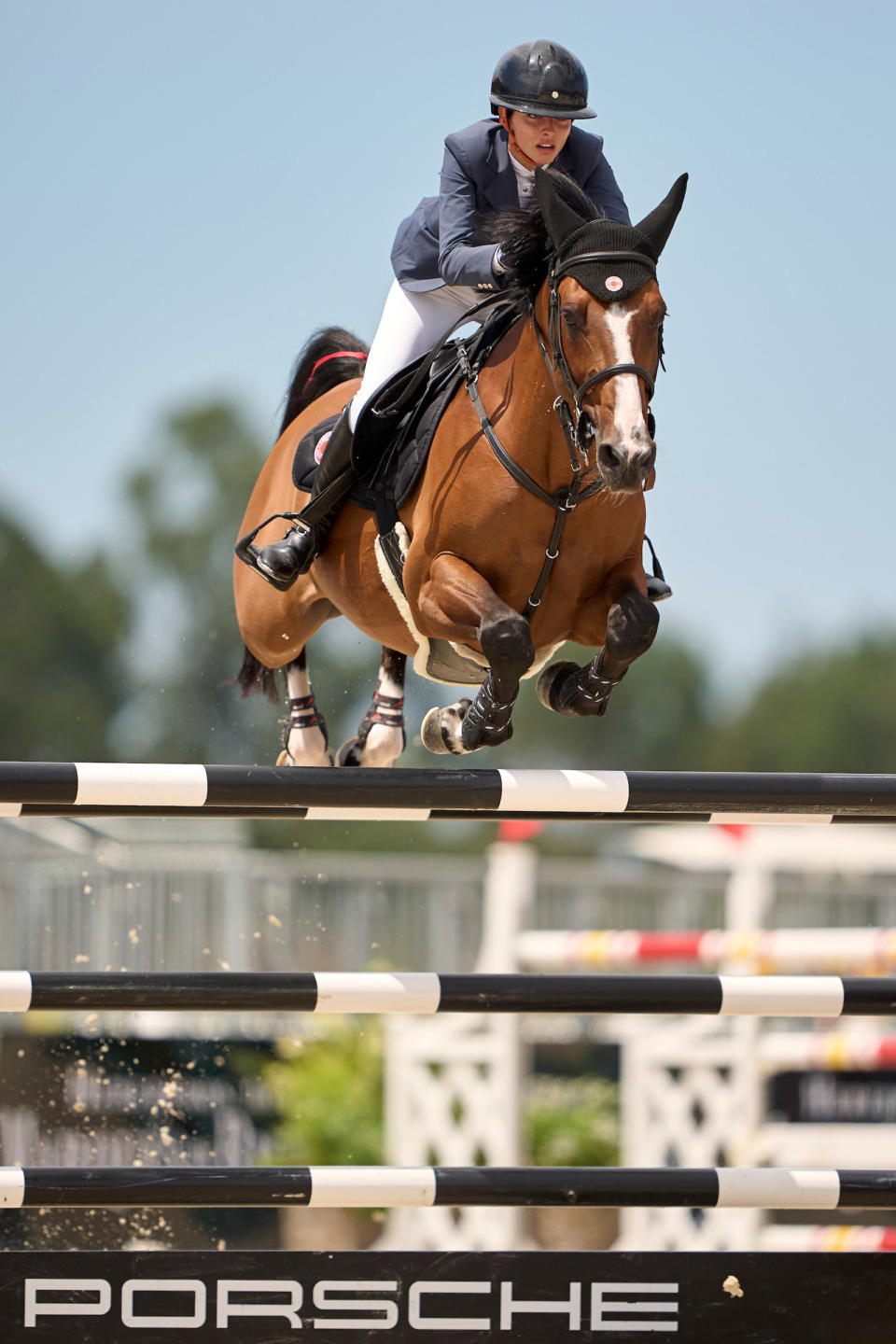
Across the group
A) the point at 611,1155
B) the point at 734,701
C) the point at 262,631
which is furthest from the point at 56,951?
the point at 734,701

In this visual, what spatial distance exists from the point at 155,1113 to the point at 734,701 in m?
49.2

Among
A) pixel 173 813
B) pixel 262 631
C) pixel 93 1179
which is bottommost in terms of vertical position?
pixel 93 1179

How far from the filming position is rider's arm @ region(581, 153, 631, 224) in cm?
374

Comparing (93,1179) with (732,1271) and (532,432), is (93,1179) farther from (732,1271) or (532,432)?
(532,432)

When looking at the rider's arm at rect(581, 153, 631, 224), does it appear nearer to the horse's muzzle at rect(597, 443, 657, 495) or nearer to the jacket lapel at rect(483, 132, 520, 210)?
the jacket lapel at rect(483, 132, 520, 210)

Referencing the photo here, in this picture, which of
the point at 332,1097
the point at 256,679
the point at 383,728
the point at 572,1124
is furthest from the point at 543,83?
the point at 332,1097

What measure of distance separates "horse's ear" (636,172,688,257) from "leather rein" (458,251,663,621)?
90 millimetres

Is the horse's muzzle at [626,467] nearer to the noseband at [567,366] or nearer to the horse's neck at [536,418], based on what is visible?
the noseband at [567,366]

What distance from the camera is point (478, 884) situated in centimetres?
1305

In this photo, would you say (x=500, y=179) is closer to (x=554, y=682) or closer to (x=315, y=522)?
(x=315, y=522)

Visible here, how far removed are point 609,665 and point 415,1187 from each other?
139 centimetres

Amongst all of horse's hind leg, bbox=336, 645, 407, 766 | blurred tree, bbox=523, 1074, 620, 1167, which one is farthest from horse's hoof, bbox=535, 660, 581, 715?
blurred tree, bbox=523, 1074, 620, 1167

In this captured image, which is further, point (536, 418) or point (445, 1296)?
point (536, 418)

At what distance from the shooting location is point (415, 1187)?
106 inches
